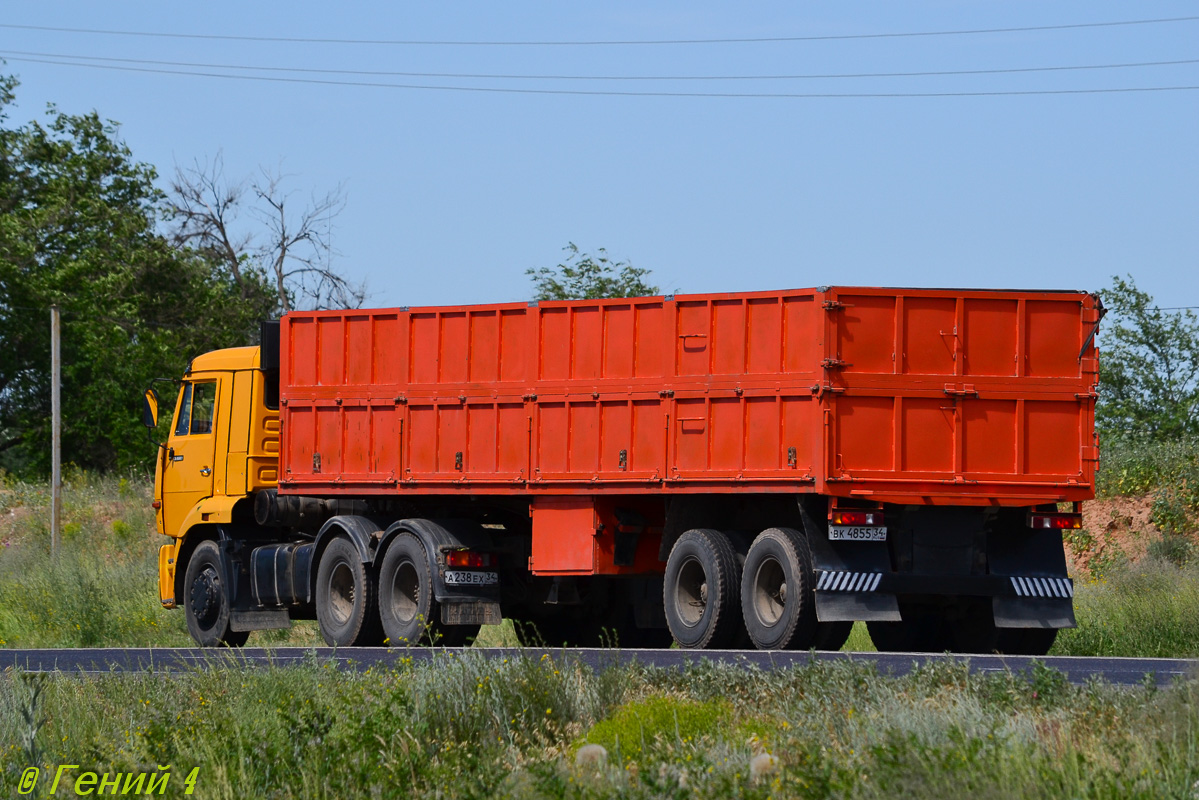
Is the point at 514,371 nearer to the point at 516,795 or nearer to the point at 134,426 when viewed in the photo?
the point at 516,795

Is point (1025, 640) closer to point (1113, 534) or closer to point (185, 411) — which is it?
point (185, 411)

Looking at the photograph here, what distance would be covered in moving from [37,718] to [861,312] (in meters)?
7.39

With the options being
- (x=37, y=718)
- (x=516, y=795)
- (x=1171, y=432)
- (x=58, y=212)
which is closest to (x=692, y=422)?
(x=37, y=718)

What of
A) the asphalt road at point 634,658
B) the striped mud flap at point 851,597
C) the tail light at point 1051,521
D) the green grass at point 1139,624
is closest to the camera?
the asphalt road at point 634,658

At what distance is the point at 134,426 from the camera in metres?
42.6

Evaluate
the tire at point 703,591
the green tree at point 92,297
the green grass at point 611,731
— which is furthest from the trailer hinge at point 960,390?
the green tree at point 92,297

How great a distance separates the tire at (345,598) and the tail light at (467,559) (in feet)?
4.09

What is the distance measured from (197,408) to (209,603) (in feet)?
7.61

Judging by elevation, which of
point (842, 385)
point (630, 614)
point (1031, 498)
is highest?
point (842, 385)

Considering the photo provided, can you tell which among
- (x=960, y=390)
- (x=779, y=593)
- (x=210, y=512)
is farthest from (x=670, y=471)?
(x=210, y=512)

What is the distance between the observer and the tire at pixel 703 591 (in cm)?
1421

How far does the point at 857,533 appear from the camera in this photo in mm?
13617

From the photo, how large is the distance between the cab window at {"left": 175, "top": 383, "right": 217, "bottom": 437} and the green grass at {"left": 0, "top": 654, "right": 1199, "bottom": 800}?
8.22 meters

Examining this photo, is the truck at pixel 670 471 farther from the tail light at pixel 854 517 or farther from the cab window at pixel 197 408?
the cab window at pixel 197 408
